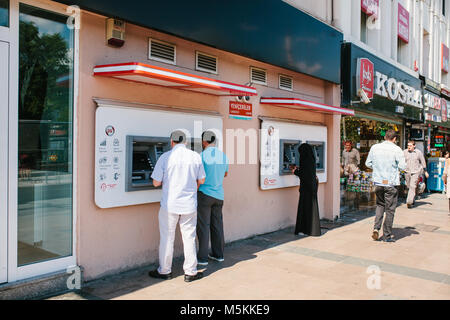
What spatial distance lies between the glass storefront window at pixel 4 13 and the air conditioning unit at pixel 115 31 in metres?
1.08

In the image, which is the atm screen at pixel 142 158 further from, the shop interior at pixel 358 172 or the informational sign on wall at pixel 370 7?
the informational sign on wall at pixel 370 7

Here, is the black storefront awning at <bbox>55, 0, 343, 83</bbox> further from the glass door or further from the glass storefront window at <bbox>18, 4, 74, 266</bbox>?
the glass door

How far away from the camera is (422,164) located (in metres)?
11.3

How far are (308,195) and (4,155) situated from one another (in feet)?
16.7

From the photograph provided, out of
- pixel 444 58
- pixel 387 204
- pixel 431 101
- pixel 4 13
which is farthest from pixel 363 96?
pixel 444 58

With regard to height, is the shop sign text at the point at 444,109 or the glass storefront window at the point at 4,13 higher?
the shop sign text at the point at 444,109

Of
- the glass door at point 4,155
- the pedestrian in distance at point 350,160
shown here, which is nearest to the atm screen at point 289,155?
the pedestrian in distance at point 350,160

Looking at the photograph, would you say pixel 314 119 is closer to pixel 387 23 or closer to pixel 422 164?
pixel 422 164

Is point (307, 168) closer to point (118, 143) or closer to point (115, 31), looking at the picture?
point (118, 143)

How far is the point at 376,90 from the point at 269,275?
7.27m

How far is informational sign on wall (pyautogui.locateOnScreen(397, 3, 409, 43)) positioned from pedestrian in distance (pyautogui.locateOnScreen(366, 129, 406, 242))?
7892 millimetres

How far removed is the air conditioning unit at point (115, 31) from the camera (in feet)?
15.2

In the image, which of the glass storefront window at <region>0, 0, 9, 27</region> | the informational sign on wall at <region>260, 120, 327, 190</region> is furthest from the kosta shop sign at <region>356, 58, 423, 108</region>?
the glass storefront window at <region>0, 0, 9, 27</region>

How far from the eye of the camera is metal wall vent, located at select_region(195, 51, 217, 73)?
19.5 ft
